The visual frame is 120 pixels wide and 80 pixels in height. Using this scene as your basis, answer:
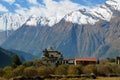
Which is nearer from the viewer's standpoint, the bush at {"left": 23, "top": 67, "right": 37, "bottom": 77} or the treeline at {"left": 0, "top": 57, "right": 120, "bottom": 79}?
the bush at {"left": 23, "top": 67, "right": 37, "bottom": 77}

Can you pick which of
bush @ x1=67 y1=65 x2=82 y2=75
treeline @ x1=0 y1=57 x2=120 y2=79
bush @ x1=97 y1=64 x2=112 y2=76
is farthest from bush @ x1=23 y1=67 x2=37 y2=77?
bush @ x1=97 y1=64 x2=112 y2=76

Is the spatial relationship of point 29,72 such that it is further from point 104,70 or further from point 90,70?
point 104,70

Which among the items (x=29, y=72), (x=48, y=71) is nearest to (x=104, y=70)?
(x=48, y=71)

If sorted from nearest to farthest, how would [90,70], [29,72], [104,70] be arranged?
1. [29,72]
2. [90,70]
3. [104,70]

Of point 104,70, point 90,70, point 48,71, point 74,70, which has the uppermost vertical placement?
point 74,70

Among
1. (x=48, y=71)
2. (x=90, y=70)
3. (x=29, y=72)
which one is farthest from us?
(x=90, y=70)

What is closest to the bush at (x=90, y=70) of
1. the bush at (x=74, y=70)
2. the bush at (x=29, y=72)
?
the bush at (x=74, y=70)

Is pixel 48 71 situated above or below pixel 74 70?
below

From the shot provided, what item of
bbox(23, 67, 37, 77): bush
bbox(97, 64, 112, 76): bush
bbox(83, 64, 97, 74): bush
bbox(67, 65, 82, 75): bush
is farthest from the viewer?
bbox(97, 64, 112, 76): bush

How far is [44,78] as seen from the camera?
14138cm

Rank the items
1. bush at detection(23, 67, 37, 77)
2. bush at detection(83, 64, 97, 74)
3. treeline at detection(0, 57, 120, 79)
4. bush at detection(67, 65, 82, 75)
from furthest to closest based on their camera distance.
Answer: bush at detection(83, 64, 97, 74) < bush at detection(67, 65, 82, 75) < treeline at detection(0, 57, 120, 79) < bush at detection(23, 67, 37, 77)

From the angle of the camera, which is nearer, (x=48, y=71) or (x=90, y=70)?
(x=48, y=71)

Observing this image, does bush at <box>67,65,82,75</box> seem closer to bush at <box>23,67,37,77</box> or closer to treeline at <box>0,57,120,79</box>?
treeline at <box>0,57,120,79</box>

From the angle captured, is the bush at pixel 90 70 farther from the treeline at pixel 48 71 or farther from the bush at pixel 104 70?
the bush at pixel 104 70
